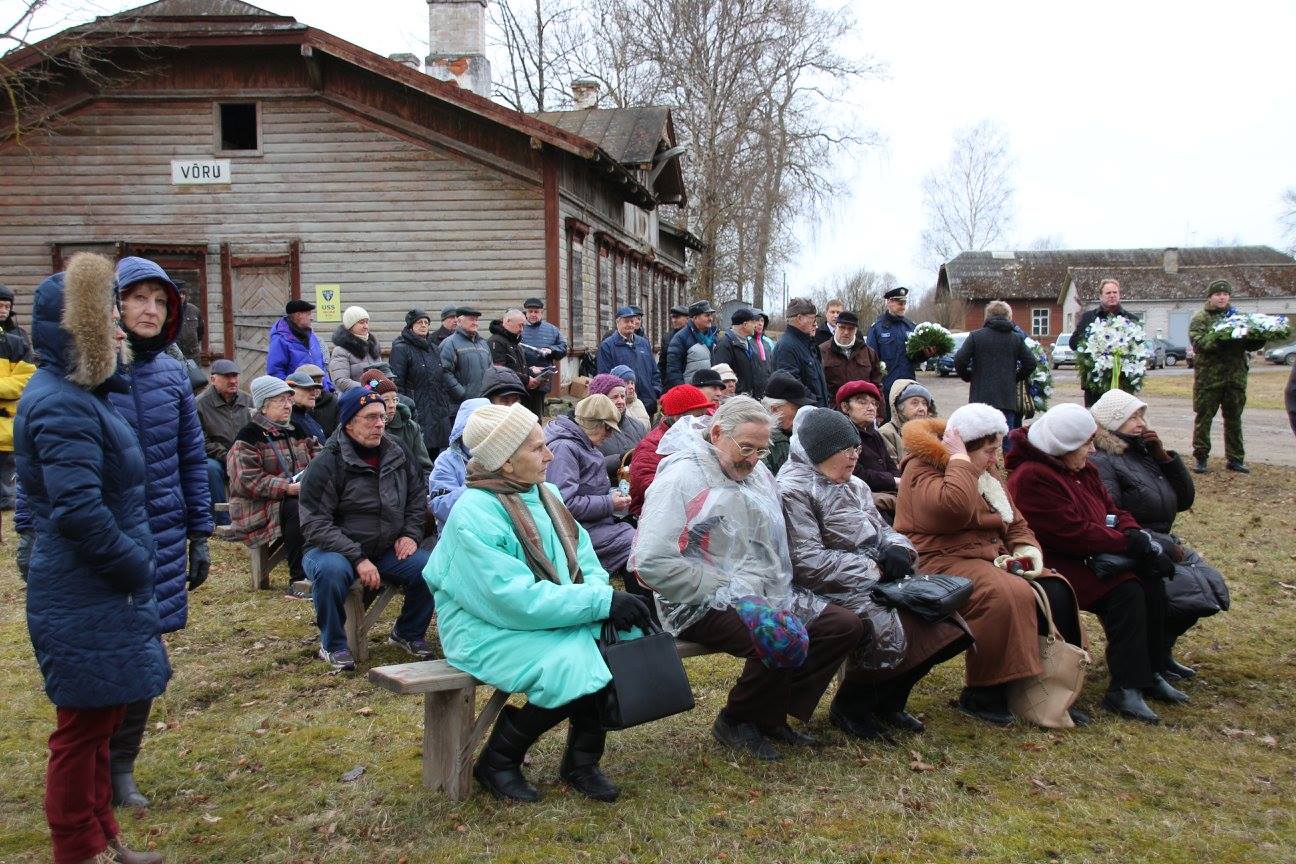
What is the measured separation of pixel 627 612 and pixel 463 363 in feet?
24.1

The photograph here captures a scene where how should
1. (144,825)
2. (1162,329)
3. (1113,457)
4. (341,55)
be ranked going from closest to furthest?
(144,825), (1113,457), (341,55), (1162,329)

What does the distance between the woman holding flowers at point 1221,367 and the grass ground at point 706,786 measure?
6.52 meters

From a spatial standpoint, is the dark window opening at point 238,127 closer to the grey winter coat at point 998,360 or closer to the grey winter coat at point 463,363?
the grey winter coat at point 463,363

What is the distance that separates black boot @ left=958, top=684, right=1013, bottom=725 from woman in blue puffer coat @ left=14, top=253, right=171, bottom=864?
3.62 m

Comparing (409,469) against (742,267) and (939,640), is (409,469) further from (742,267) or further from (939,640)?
(742,267)

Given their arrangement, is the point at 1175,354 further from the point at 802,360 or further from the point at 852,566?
the point at 852,566

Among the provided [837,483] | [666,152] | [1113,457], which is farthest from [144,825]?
[666,152]

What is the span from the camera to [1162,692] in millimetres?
5320

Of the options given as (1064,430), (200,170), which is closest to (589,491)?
(1064,430)

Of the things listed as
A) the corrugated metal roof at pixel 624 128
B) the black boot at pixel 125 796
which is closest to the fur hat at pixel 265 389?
the black boot at pixel 125 796

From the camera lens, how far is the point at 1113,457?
5758 mm

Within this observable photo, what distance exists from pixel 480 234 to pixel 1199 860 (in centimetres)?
1248

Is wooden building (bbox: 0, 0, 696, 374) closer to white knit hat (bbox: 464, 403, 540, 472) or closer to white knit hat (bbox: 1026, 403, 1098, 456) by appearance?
white knit hat (bbox: 1026, 403, 1098, 456)

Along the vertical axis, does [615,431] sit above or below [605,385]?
below
